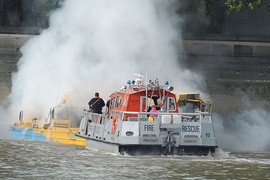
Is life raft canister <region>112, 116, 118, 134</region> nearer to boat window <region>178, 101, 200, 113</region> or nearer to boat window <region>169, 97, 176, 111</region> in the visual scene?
boat window <region>169, 97, 176, 111</region>

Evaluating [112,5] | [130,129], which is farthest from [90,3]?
[130,129]

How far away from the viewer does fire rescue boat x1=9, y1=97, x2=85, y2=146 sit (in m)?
36.9

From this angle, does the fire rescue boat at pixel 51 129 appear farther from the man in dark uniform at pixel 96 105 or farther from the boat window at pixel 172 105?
the boat window at pixel 172 105

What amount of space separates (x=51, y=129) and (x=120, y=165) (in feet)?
28.8

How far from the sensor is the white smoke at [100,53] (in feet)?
133

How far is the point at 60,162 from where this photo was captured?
30.2m

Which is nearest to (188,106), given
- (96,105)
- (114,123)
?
(96,105)

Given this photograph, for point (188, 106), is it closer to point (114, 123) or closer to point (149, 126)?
point (114, 123)

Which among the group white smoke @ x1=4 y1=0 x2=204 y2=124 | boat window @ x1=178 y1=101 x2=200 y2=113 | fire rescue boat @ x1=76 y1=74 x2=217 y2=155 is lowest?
fire rescue boat @ x1=76 y1=74 x2=217 y2=155

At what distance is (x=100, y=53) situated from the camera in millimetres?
41500

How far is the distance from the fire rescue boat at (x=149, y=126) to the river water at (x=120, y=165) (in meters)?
0.36

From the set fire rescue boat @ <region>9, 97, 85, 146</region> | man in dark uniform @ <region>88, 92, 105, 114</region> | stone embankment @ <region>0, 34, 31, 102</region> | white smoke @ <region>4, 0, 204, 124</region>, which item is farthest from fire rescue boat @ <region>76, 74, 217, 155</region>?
stone embankment @ <region>0, 34, 31, 102</region>

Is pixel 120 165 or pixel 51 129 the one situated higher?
pixel 51 129

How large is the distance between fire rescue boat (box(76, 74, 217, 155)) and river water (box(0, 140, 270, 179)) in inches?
14.2
